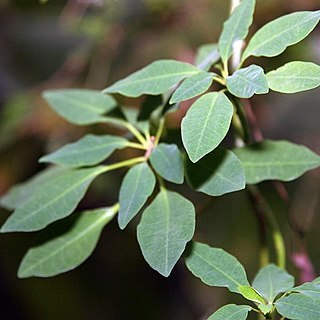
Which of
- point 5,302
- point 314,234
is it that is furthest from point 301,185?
point 5,302

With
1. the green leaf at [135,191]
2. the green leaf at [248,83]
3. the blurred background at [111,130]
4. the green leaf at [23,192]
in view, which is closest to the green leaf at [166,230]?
the green leaf at [135,191]

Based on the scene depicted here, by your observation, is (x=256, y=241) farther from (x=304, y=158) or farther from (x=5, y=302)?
(x=5, y=302)

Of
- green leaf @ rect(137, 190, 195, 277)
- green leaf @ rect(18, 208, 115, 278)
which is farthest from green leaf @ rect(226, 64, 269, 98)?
green leaf @ rect(18, 208, 115, 278)

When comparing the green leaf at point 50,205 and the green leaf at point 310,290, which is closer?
the green leaf at point 310,290

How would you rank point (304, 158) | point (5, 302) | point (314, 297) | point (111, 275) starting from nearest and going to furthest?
point (314, 297)
point (304, 158)
point (111, 275)
point (5, 302)

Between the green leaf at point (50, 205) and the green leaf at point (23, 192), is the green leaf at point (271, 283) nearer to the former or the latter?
the green leaf at point (50, 205)
